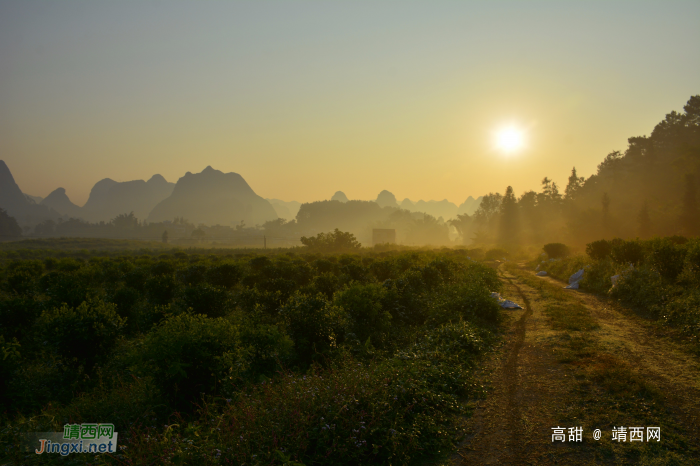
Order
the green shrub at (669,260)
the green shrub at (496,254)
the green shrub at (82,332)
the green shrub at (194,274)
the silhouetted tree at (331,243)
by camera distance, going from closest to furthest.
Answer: the green shrub at (82,332)
the green shrub at (669,260)
the green shrub at (194,274)
the green shrub at (496,254)
the silhouetted tree at (331,243)

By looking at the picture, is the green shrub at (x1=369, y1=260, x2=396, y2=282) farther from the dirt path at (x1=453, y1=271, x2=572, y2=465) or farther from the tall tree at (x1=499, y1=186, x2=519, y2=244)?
the tall tree at (x1=499, y1=186, x2=519, y2=244)

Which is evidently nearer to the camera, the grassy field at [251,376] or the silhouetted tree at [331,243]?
the grassy field at [251,376]

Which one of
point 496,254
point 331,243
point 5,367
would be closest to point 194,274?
point 5,367

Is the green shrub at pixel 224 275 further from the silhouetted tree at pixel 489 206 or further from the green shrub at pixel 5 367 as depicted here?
the silhouetted tree at pixel 489 206

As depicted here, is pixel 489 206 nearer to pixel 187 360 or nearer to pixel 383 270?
pixel 383 270

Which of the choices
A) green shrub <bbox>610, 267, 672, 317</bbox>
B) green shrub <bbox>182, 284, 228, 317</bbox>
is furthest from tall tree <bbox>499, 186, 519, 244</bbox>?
green shrub <bbox>182, 284, 228, 317</bbox>

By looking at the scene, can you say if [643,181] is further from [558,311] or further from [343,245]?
[558,311]

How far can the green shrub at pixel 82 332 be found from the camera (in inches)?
291

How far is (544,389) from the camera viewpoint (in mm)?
5867

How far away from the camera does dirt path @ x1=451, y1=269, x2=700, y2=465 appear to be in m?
4.25

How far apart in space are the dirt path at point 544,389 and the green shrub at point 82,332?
7.65m

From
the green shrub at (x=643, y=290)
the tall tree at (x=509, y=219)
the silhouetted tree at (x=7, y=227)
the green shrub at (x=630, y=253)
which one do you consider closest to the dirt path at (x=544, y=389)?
the green shrub at (x=643, y=290)

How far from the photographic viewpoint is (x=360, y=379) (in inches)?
204

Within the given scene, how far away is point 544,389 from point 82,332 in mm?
9127
